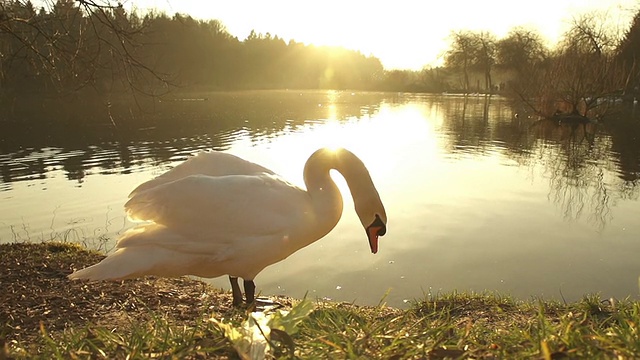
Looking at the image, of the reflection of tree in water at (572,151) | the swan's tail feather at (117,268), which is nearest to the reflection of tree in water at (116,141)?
the swan's tail feather at (117,268)

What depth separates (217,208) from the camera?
4.27 m

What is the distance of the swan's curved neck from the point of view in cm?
455

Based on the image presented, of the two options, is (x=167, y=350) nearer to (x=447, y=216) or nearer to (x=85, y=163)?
(x=447, y=216)

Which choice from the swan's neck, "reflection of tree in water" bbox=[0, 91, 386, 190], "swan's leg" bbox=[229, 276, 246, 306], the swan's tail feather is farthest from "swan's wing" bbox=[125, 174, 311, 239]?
"reflection of tree in water" bbox=[0, 91, 386, 190]

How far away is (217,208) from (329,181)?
3.66 feet

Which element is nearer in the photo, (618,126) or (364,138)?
(364,138)

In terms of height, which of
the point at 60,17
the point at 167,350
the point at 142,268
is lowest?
the point at 142,268

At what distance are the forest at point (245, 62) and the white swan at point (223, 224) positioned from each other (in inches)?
156

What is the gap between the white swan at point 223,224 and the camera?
427cm

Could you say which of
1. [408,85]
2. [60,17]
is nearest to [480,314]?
[60,17]

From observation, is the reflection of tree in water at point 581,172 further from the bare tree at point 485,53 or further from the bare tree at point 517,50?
the bare tree at point 485,53

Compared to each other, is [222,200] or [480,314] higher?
[222,200]

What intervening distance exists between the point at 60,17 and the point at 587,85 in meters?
37.1

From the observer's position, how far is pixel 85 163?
60.7ft
